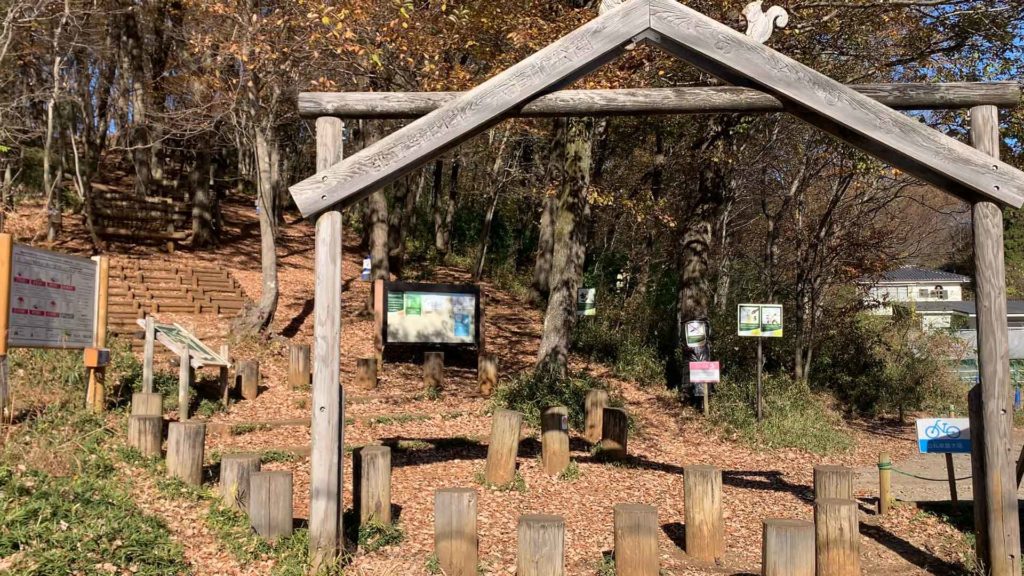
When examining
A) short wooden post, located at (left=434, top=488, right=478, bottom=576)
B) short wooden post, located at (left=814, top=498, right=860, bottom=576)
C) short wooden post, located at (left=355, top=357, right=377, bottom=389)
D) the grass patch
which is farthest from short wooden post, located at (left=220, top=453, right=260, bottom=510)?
the grass patch

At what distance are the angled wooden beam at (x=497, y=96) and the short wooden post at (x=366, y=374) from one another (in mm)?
7502

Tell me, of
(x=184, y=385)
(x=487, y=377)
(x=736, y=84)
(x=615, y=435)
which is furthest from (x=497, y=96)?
(x=487, y=377)

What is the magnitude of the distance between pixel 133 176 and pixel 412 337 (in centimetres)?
2305

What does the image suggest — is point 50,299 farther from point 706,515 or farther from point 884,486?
point 884,486

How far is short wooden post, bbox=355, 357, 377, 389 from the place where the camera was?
12828mm

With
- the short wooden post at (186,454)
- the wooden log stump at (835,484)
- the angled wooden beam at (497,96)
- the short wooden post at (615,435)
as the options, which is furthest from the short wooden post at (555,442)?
the angled wooden beam at (497,96)

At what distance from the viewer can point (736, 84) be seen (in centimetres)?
595

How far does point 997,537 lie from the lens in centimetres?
568

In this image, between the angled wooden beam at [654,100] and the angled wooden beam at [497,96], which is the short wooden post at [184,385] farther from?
the angled wooden beam at [654,100]

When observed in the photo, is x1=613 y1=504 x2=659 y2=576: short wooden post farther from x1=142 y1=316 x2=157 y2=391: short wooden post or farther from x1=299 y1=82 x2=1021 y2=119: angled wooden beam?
x1=142 y1=316 x2=157 y2=391: short wooden post

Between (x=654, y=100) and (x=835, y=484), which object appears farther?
(x=835, y=484)

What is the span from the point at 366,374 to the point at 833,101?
9.12 metres

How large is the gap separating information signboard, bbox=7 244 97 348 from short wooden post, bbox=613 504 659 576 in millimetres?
6130

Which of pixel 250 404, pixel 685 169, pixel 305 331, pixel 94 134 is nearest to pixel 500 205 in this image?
pixel 685 169
